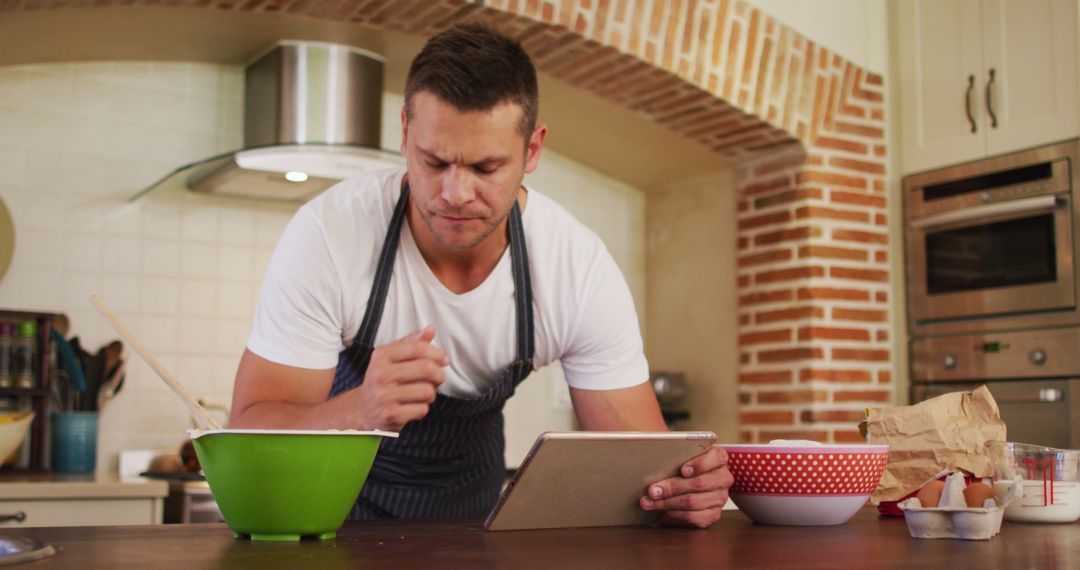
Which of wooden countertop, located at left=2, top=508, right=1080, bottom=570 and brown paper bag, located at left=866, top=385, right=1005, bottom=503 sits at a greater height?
brown paper bag, located at left=866, top=385, right=1005, bottom=503

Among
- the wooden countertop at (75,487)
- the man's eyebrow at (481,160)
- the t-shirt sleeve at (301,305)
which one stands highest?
the man's eyebrow at (481,160)

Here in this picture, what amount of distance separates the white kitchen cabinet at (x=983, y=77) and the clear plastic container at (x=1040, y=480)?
86.7 inches

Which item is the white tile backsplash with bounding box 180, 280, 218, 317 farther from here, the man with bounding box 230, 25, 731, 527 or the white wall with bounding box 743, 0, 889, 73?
the white wall with bounding box 743, 0, 889, 73

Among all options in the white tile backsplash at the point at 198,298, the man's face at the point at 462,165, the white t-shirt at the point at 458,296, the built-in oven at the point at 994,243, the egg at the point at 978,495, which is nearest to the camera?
the egg at the point at 978,495

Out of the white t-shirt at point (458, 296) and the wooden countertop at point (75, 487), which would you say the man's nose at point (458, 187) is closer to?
the white t-shirt at point (458, 296)

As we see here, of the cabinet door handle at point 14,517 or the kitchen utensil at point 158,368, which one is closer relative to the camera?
the kitchen utensil at point 158,368

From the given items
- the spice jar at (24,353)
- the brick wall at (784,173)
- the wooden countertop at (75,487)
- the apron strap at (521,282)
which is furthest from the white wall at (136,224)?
the apron strap at (521,282)

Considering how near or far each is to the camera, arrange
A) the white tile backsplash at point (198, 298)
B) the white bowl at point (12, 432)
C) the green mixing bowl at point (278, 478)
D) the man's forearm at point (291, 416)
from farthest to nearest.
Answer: the white tile backsplash at point (198, 298) → the white bowl at point (12, 432) → the man's forearm at point (291, 416) → the green mixing bowl at point (278, 478)

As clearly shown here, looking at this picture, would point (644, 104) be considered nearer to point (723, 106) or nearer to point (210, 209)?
point (723, 106)

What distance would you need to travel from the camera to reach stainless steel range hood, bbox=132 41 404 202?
124 inches

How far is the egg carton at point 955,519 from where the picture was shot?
47.9 inches

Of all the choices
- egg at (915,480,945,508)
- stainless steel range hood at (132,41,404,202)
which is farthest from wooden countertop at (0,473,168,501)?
egg at (915,480,945,508)

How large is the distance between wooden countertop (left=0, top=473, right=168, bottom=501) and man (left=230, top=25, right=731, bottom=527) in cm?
112

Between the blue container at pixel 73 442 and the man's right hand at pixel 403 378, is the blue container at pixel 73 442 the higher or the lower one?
the lower one
